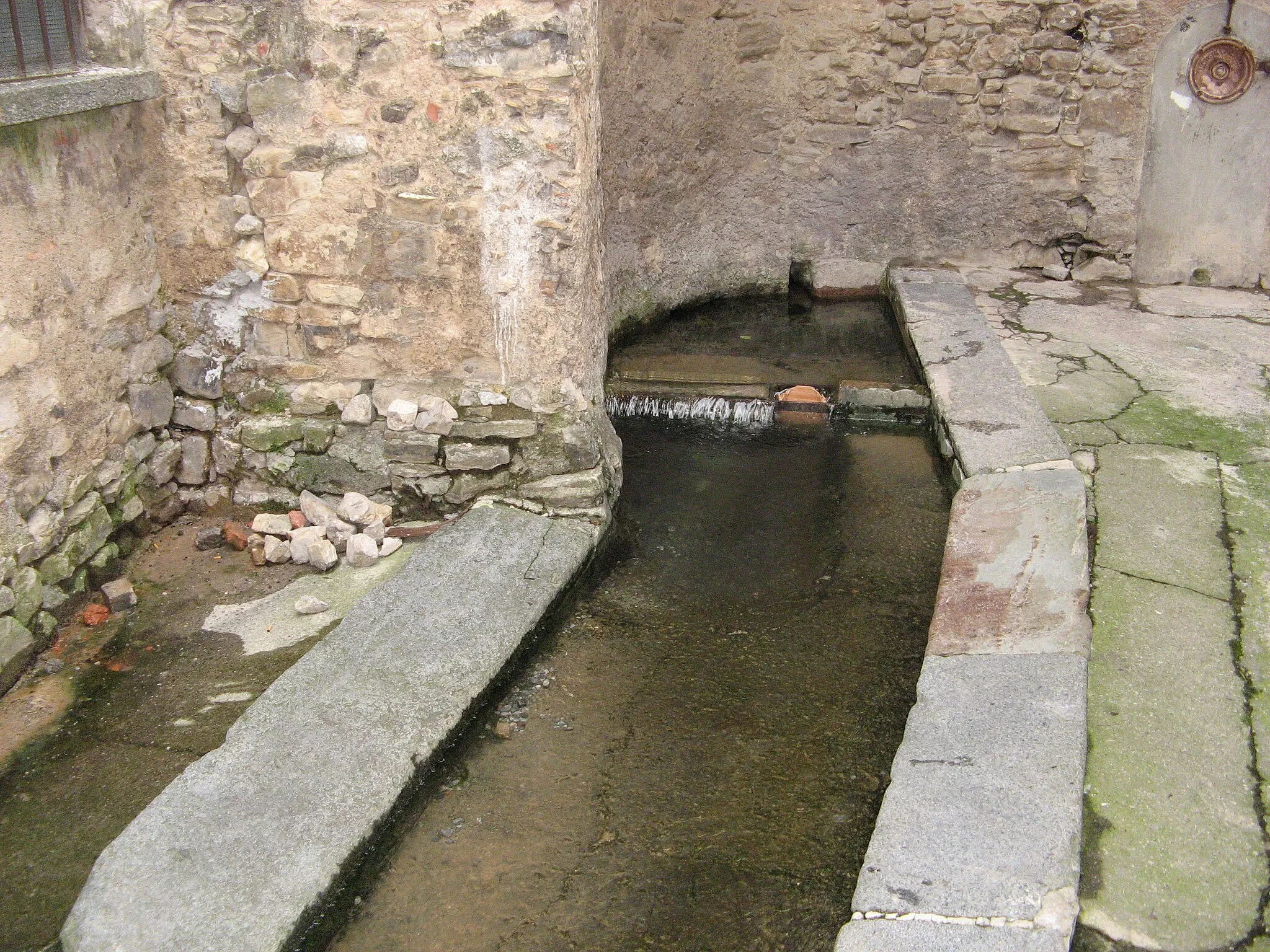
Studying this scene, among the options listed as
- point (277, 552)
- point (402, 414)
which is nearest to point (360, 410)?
point (402, 414)

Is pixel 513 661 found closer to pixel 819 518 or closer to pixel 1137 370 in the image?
pixel 819 518

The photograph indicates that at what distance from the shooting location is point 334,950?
2238 millimetres

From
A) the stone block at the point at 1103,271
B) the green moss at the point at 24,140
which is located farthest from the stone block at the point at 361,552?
the stone block at the point at 1103,271

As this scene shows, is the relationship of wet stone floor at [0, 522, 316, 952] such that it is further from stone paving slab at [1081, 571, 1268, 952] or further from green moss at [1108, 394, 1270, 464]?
green moss at [1108, 394, 1270, 464]

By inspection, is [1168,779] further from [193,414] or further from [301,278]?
[193,414]

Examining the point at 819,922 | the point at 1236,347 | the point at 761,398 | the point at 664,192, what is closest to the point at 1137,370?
the point at 1236,347

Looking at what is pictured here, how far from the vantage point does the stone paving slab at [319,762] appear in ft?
6.92

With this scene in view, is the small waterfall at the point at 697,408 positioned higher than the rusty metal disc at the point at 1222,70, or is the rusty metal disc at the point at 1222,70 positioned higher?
the rusty metal disc at the point at 1222,70

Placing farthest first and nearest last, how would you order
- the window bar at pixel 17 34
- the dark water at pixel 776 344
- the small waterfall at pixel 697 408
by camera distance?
the dark water at pixel 776 344 < the small waterfall at pixel 697 408 < the window bar at pixel 17 34

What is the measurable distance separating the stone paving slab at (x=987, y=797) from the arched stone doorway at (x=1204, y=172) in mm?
3865

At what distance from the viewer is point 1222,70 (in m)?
5.45

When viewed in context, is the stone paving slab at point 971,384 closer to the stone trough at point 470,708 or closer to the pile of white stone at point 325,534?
the stone trough at point 470,708

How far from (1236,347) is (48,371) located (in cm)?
463

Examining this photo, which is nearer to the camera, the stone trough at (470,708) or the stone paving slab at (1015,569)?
the stone trough at (470,708)
